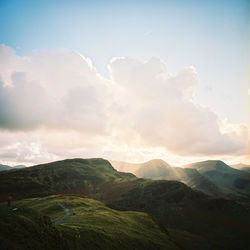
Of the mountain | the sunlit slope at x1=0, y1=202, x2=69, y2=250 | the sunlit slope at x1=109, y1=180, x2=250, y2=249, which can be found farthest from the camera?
the sunlit slope at x1=109, y1=180, x2=250, y2=249

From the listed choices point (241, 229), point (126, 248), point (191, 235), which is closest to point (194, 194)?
point (241, 229)

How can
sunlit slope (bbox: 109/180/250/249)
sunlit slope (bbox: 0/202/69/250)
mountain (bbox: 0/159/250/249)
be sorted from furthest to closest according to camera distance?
sunlit slope (bbox: 109/180/250/249) < mountain (bbox: 0/159/250/249) < sunlit slope (bbox: 0/202/69/250)

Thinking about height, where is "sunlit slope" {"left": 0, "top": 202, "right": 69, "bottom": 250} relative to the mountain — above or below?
above

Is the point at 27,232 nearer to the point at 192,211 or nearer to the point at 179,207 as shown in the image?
the point at 192,211

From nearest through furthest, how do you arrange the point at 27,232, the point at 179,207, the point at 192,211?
the point at 27,232 → the point at 192,211 → the point at 179,207

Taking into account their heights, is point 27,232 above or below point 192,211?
above

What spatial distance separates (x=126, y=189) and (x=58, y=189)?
7207 cm

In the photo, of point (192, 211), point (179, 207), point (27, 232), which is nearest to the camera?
point (27, 232)

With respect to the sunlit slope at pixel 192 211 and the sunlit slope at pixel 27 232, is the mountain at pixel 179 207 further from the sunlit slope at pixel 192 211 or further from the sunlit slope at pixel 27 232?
the sunlit slope at pixel 27 232

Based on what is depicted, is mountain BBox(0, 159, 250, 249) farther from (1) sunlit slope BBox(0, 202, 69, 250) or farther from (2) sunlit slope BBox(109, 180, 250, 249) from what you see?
(1) sunlit slope BBox(0, 202, 69, 250)

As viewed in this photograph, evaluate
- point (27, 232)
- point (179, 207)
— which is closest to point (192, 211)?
point (179, 207)

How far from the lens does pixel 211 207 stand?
478 ft

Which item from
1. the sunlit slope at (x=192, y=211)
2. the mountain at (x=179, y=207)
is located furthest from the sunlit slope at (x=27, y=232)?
the sunlit slope at (x=192, y=211)

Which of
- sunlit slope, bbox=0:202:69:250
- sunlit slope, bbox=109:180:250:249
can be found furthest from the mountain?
sunlit slope, bbox=0:202:69:250
